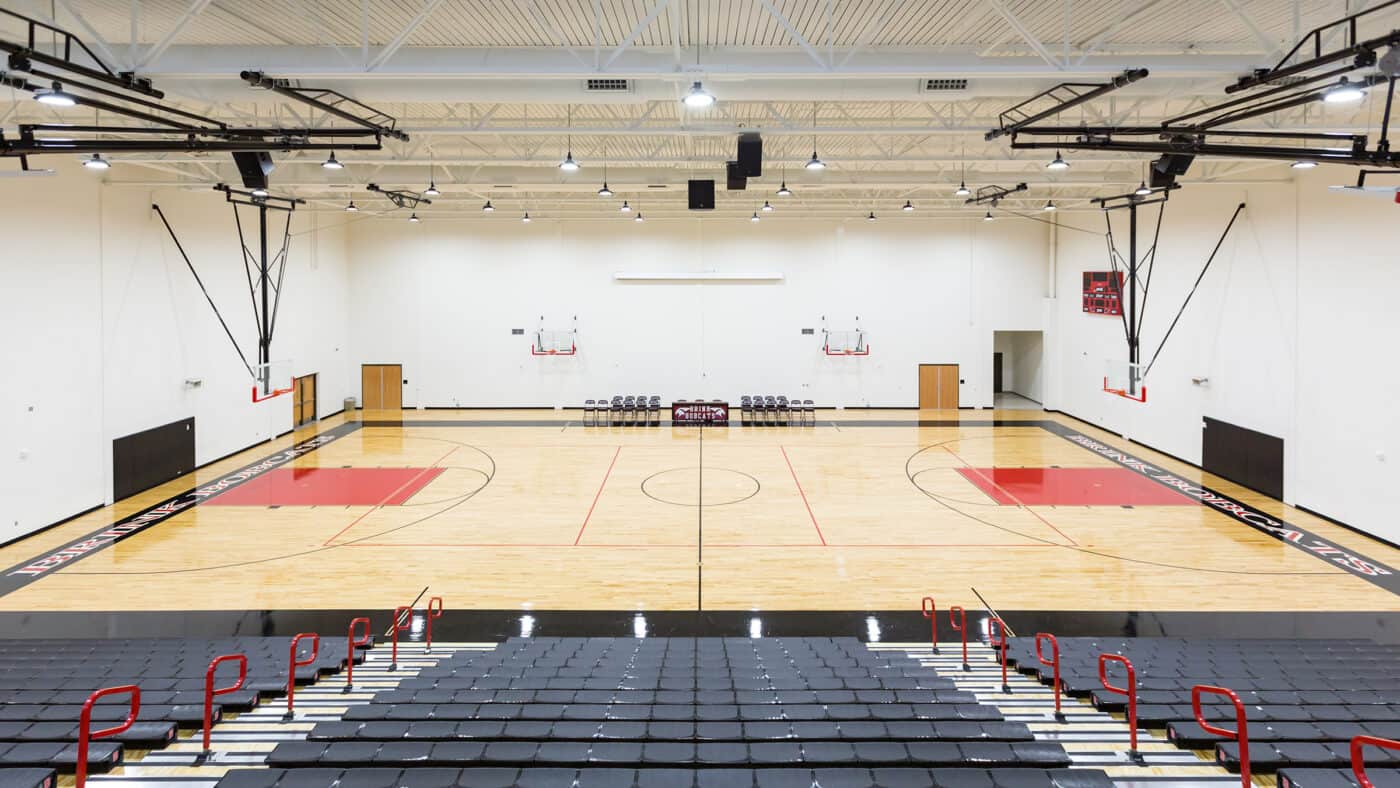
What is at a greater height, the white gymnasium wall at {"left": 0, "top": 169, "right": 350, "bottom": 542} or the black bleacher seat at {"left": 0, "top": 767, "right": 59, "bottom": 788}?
the white gymnasium wall at {"left": 0, "top": 169, "right": 350, "bottom": 542}

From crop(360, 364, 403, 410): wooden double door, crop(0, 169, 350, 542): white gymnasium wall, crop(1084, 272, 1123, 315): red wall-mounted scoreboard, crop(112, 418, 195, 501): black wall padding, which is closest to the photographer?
crop(0, 169, 350, 542): white gymnasium wall

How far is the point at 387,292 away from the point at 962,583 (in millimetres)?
25538

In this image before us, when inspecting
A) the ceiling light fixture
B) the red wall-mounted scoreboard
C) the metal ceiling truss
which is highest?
the metal ceiling truss

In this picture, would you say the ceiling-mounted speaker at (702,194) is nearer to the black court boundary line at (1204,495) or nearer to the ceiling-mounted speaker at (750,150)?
the ceiling-mounted speaker at (750,150)

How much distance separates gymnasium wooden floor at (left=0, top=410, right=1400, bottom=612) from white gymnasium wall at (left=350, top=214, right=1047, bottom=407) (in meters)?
7.90

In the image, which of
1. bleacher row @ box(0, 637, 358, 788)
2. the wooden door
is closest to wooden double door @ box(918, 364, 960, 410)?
the wooden door

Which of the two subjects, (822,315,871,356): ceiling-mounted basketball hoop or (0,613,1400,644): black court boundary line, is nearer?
(0,613,1400,644): black court boundary line

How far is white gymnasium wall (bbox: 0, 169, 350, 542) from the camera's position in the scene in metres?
15.4

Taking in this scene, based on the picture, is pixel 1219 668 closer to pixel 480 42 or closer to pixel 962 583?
pixel 962 583

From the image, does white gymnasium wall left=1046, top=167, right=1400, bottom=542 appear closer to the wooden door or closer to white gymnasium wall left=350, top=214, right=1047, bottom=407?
white gymnasium wall left=350, top=214, right=1047, bottom=407

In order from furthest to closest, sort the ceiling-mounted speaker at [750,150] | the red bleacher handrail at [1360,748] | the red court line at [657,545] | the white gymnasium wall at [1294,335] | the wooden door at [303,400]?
the wooden door at [303,400] < the white gymnasium wall at [1294,335] < the red court line at [657,545] < the ceiling-mounted speaker at [750,150] < the red bleacher handrail at [1360,748]

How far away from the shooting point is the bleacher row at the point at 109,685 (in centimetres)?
585

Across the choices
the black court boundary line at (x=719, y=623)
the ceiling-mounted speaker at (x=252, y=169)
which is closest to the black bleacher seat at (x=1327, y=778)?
the black court boundary line at (x=719, y=623)

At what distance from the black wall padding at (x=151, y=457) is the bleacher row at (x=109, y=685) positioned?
9707 millimetres
